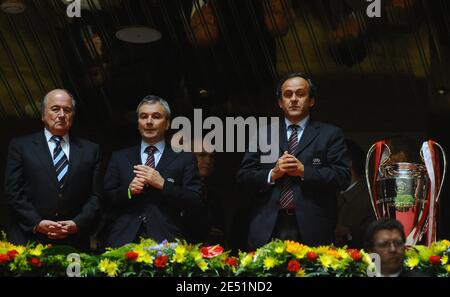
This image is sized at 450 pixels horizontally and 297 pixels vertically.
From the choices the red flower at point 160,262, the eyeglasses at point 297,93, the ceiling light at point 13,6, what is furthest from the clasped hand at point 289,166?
the ceiling light at point 13,6

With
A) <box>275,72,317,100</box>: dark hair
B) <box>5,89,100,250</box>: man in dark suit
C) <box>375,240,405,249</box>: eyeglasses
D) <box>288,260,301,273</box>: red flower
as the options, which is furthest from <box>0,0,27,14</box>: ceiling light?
<box>375,240,405,249</box>: eyeglasses

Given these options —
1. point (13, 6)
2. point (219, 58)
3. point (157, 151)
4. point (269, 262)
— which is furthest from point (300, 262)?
point (13, 6)

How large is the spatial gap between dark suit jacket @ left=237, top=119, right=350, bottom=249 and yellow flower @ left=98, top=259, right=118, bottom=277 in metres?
1.17

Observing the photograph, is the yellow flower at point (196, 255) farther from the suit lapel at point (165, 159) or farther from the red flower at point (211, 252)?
the suit lapel at point (165, 159)

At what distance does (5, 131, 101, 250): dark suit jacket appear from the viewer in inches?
273

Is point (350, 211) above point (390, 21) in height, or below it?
Answer: below

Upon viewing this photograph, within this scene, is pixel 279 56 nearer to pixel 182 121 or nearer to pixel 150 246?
pixel 182 121

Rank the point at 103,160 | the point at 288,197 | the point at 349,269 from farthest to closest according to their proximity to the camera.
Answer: the point at 103,160 < the point at 288,197 < the point at 349,269

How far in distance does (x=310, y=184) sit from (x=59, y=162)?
1.80m

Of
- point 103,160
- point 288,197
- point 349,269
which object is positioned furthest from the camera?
point 103,160

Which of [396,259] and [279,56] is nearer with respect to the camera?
[396,259]

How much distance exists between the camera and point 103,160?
7.61m

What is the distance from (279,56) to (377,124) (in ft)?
3.13

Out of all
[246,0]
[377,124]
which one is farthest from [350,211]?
[246,0]
